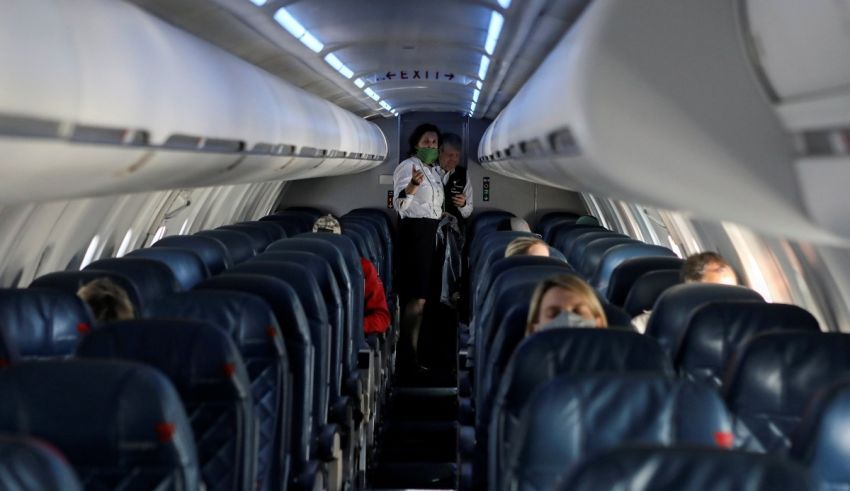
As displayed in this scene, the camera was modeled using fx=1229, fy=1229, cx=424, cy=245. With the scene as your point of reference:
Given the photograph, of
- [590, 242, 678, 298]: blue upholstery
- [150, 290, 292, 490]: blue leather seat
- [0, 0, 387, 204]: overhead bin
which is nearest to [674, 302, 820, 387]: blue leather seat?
[150, 290, 292, 490]: blue leather seat

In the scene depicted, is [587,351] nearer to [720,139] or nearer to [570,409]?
[570,409]

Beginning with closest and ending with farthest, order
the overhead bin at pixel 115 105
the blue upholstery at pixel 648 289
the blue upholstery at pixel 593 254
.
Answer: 1. the overhead bin at pixel 115 105
2. the blue upholstery at pixel 648 289
3. the blue upholstery at pixel 593 254

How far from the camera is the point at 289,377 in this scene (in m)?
5.96

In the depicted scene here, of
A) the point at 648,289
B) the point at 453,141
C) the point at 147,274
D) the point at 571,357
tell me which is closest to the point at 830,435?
the point at 571,357

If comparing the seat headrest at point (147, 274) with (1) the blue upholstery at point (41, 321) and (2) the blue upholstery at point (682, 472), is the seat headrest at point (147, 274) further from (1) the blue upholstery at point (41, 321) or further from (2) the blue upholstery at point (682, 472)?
(2) the blue upholstery at point (682, 472)

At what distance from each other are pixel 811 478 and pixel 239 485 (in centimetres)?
279

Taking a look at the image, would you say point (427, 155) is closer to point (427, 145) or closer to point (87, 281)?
point (427, 145)

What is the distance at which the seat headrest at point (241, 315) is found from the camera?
18.4 ft

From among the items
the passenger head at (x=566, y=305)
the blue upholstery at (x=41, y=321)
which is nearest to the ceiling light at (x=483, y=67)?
the passenger head at (x=566, y=305)

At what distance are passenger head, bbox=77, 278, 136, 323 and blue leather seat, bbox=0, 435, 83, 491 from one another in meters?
3.03

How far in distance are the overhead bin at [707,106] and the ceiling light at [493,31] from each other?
3.99 metres

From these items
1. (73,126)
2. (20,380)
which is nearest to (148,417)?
(20,380)

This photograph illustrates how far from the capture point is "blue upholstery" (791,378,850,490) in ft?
11.1

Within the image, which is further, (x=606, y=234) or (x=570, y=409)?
(x=606, y=234)
